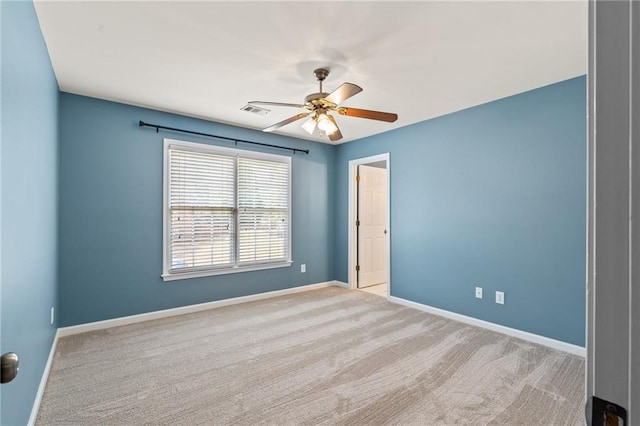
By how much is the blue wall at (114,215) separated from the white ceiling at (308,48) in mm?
356

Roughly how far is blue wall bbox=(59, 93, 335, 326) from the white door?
2.24 metres

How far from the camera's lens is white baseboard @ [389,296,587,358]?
302 cm

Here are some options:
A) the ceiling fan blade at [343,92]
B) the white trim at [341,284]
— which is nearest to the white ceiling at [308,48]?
the ceiling fan blade at [343,92]

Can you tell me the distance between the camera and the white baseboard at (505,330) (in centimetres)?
302

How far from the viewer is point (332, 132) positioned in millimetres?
2982

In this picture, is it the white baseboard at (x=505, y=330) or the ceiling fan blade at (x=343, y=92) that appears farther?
the white baseboard at (x=505, y=330)

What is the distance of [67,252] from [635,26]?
427 centimetres

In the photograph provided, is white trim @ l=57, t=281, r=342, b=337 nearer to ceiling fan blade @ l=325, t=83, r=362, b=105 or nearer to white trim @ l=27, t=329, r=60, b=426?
white trim @ l=27, t=329, r=60, b=426

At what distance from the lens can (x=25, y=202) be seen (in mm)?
1857

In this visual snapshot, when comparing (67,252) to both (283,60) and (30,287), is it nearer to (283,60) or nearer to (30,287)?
(30,287)

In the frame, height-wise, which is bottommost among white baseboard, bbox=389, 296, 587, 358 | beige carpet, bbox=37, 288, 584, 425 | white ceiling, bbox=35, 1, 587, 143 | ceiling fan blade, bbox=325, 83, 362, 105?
beige carpet, bbox=37, 288, 584, 425

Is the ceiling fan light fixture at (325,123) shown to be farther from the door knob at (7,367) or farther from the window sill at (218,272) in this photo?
the window sill at (218,272)

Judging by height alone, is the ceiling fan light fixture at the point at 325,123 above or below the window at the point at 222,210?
above

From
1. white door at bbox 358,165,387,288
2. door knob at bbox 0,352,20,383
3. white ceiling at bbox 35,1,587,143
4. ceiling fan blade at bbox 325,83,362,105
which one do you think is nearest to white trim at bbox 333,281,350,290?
white door at bbox 358,165,387,288
